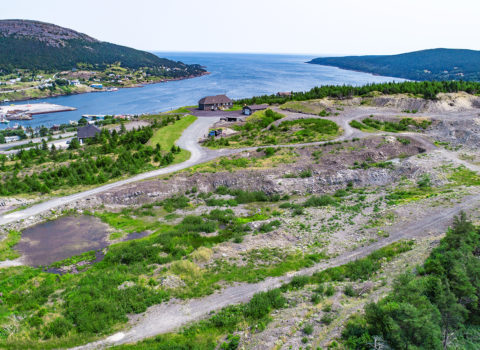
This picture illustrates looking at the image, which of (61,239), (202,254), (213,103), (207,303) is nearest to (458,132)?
(202,254)

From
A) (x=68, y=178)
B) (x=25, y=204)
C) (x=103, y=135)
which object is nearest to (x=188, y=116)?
(x=103, y=135)

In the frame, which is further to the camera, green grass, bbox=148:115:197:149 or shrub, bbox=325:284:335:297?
green grass, bbox=148:115:197:149

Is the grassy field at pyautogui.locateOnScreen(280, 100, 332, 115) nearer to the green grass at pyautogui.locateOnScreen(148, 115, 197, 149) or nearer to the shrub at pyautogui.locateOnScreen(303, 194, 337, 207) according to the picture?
the green grass at pyautogui.locateOnScreen(148, 115, 197, 149)

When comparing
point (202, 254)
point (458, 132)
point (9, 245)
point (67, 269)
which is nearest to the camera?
point (67, 269)

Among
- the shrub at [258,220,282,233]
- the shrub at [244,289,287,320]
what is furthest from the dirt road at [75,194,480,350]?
the shrub at [258,220,282,233]

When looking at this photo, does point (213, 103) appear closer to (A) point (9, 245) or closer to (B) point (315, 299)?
(A) point (9, 245)
